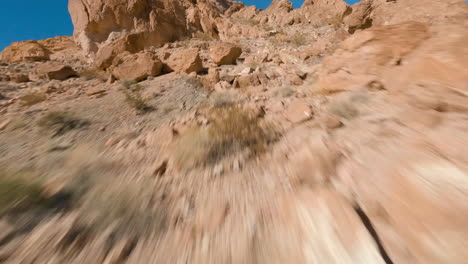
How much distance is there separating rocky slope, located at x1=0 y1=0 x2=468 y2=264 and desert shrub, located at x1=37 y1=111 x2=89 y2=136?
0.08 ft

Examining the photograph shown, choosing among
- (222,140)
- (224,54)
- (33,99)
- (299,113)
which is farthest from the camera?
(224,54)

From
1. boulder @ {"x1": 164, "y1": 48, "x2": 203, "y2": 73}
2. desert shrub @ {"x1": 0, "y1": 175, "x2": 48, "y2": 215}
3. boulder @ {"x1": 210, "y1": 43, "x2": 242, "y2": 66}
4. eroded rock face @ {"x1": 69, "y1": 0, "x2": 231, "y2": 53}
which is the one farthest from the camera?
eroded rock face @ {"x1": 69, "y1": 0, "x2": 231, "y2": 53}

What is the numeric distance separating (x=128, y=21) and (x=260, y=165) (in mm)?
9534

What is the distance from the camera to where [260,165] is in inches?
59.4

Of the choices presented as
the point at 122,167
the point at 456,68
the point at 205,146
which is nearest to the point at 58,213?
the point at 122,167

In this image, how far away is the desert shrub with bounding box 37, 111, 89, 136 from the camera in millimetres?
2312

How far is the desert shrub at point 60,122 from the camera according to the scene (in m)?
2.31

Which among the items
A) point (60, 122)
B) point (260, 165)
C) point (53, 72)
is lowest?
point (260, 165)

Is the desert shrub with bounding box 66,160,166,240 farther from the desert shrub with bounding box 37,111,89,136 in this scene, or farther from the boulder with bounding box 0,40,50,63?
the boulder with bounding box 0,40,50,63

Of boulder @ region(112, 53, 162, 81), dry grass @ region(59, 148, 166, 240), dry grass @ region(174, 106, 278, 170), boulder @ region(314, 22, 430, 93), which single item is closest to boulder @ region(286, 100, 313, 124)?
dry grass @ region(174, 106, 278, 170)

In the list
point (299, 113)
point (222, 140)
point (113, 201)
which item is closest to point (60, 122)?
point (113, 201)

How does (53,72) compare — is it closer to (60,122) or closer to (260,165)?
(60,122)

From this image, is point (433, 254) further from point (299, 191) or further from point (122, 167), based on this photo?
point (122, 167)

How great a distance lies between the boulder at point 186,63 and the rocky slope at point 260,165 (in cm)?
108
